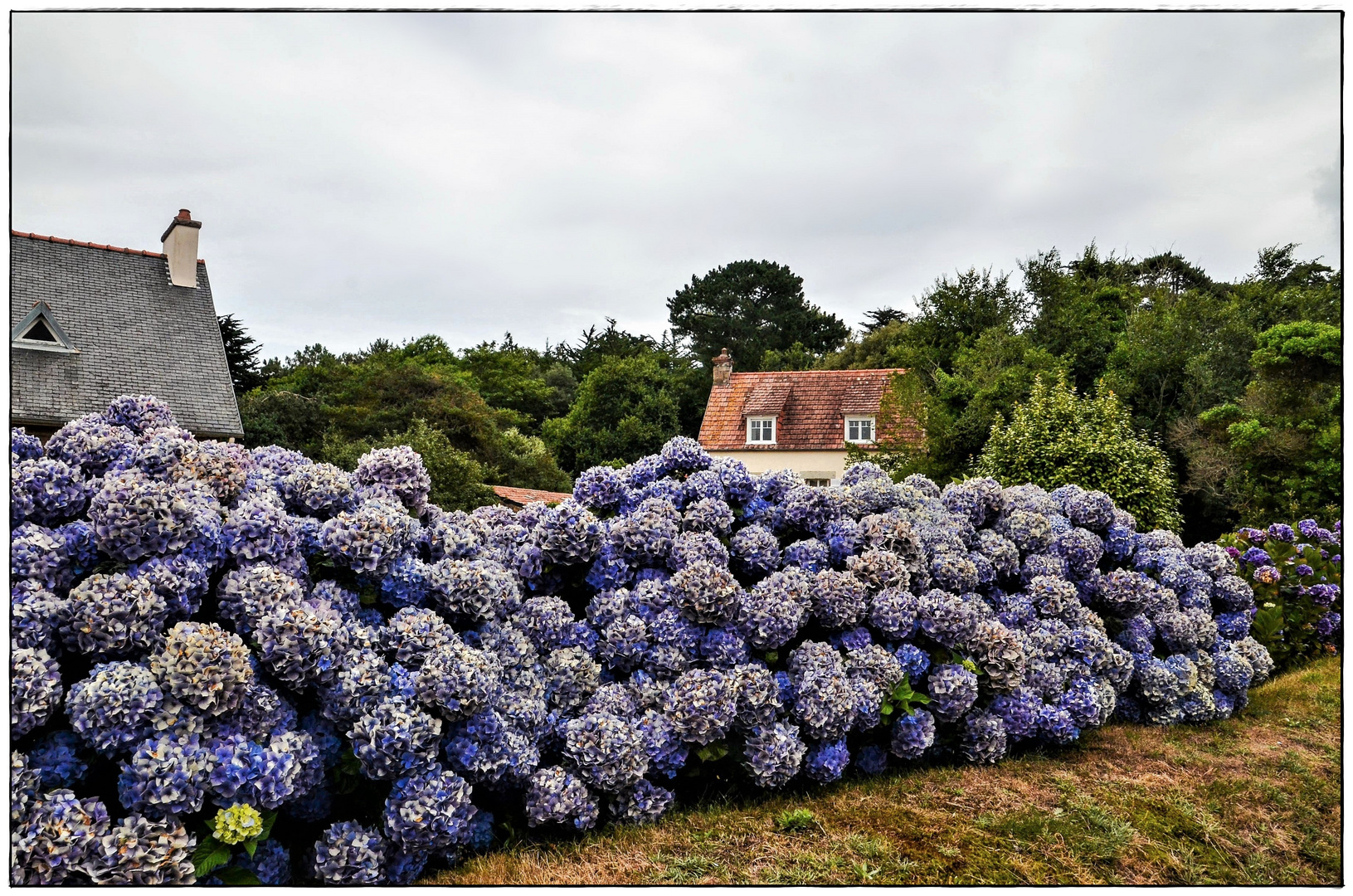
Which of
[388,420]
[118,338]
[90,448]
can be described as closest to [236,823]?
[90,448]

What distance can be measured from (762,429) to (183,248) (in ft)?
55.6

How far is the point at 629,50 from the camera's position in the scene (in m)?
4.03

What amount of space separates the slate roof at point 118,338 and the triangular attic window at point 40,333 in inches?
11.7

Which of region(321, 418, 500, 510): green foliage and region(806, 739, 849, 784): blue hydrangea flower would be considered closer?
region(806, 739, 849, 784): blue hydrangea flower

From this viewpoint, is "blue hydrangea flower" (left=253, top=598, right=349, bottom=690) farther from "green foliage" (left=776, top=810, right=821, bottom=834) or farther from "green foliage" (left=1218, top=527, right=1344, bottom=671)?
"green foliage" (left=1218, top=527, right=1344, bottom=671)

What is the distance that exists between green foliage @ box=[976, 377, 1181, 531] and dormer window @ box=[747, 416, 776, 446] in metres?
15.6

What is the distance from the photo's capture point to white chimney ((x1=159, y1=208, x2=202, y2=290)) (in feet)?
67.7

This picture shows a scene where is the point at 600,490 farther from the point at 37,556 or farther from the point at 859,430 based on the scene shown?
the point at 859,430

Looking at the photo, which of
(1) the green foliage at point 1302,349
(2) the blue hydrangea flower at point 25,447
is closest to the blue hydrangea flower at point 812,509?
(2) the blue hydrangea flower at point 25,447

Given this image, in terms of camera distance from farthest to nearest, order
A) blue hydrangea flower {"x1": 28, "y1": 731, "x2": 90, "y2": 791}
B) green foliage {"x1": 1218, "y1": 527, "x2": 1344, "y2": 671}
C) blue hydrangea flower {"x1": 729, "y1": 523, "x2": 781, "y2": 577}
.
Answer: green foliage {"x1": 1218, "y1": 527, "x2": 1344, "y2": 671}, blue hydrangea flower {"x1": 729, "y1": 523, "x2": 781, "y2": 577}, blue hydrangea flower {"x1": 28, "y1": 731, "x2": 90, "y2": 791}

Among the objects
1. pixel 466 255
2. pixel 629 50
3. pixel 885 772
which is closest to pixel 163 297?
pixel 466 255

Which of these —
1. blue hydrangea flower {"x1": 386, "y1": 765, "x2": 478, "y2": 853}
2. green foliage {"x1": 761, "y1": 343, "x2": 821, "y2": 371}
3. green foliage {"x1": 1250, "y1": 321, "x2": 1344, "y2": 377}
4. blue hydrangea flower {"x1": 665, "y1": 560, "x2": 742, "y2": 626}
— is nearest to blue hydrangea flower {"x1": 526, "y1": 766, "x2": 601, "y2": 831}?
blue hydrangea flower {"x1": 386, "y1": 765, "x2": 478, "y2": 853}

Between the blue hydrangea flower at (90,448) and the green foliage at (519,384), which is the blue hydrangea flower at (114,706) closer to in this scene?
the blue hydrangea flower at (90,448)

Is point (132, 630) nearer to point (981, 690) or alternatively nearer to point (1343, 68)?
point (981, 690)
